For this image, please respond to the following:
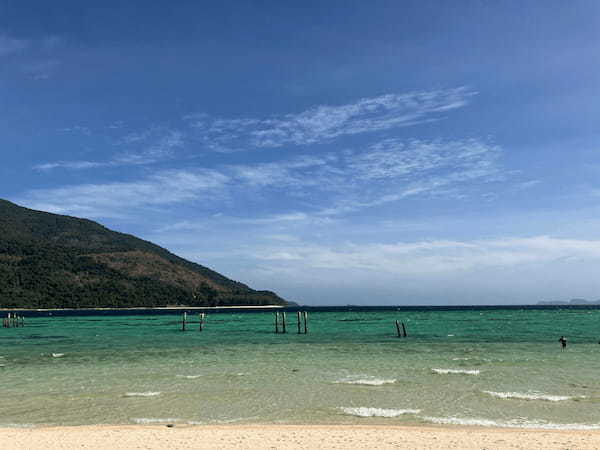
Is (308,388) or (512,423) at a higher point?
(308,388)

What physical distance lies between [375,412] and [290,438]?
497cm

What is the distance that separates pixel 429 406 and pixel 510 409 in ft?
9.46

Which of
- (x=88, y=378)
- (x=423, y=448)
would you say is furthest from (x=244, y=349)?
(x=423, y=448)

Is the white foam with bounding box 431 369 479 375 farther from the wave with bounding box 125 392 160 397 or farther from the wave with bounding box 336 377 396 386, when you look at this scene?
the wave with bounding box 125 392 160 397

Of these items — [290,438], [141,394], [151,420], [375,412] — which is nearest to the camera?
[290,438]

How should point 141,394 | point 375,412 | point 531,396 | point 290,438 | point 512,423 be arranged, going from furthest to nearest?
point 141,394, point 531,396, point 375,412, point 512,423, point 290,438

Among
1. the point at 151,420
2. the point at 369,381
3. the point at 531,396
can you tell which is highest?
the point at 151,420

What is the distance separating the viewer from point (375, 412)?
18.6 m

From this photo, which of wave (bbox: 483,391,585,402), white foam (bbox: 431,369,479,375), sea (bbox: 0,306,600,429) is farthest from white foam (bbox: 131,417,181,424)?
white foam (bbox: 431,369,479,375)

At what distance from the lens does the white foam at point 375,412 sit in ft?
60.0

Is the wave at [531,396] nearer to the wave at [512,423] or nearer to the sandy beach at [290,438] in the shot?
the wave at [512,423]

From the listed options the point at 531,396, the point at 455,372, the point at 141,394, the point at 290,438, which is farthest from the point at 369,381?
the point at 290,438

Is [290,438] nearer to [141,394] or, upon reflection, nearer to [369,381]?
[141,394]

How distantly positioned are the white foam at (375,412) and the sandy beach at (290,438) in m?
2.08
